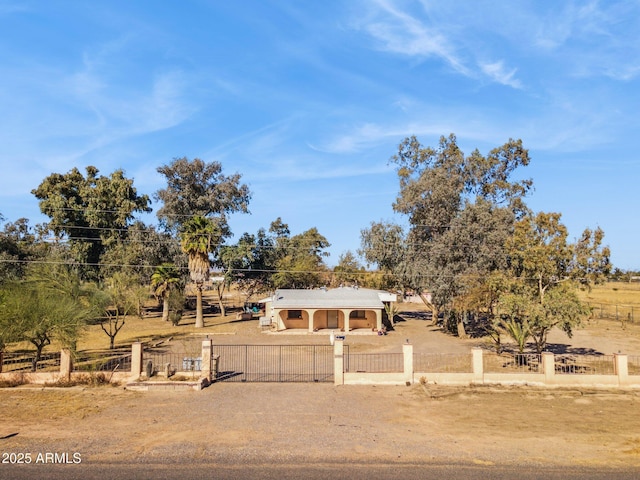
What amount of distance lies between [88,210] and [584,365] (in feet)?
170

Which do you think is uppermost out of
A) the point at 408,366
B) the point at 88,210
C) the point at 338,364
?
the point at 88,210

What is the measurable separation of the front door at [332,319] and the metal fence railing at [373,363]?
45.7 ft

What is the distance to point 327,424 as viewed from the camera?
1546cm

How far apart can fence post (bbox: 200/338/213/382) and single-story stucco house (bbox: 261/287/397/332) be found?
18814mm

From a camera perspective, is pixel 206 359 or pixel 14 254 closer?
pixel 206 359

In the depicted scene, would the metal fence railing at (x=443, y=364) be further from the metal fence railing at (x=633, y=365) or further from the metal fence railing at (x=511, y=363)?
the metal fence railing at (x=633, y=365)

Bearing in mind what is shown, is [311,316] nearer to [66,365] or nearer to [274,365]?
[274,365]

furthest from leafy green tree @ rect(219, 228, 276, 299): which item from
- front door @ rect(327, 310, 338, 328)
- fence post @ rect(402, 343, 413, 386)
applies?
fence post @ rect(402, 343, 413, 386)

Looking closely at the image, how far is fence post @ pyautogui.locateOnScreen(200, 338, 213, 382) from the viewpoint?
20.7 metres

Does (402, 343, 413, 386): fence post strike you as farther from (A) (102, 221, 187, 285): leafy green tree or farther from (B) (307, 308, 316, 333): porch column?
(A) (102, 221, 187, 285): leafy green tree

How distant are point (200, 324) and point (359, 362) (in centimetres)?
2229

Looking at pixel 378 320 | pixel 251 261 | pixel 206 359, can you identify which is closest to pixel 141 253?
pixel 251 261

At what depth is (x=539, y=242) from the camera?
26.4 m

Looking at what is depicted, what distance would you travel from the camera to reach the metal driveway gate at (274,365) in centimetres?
2209
